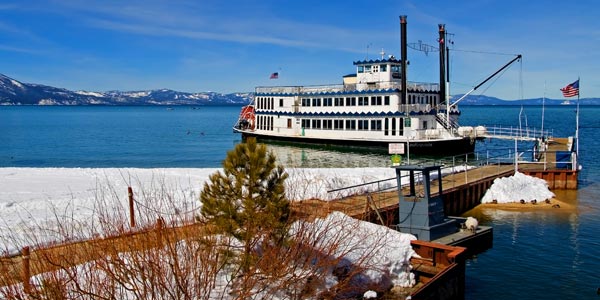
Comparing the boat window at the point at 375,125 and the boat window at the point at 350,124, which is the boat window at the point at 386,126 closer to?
the boat window at the point at 375,125

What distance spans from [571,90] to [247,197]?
106 ft

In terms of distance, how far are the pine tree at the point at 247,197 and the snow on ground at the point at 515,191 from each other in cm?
2037

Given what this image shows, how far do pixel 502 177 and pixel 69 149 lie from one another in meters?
50.0

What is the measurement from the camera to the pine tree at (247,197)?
9.31 metres

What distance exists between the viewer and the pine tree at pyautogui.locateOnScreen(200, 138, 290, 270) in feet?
30.6

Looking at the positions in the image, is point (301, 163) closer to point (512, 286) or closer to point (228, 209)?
point (512, 286)

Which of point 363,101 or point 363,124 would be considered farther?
point 363,124

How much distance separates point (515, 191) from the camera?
90.4 feet

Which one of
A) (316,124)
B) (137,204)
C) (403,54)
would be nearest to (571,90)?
(403,54)

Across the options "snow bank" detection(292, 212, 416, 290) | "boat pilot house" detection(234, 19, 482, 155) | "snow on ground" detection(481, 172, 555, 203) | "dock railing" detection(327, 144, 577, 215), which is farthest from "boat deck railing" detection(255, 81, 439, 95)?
"snow bank" detection(292, 212, 416, 290)

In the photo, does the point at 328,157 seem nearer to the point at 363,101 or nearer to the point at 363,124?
the point at 363,124

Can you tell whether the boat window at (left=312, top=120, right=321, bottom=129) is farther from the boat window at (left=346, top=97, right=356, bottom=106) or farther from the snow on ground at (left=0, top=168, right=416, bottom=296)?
the snow on ground at (left=0, top=168, right=416, bottom=296)

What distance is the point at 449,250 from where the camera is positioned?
14906 mm

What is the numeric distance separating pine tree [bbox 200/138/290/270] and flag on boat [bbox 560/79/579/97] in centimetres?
3129
